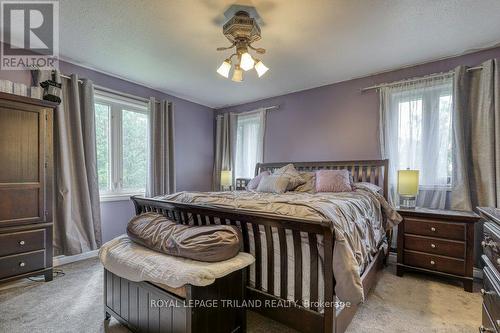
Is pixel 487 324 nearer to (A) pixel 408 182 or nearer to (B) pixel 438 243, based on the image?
(B) pixel 438 243

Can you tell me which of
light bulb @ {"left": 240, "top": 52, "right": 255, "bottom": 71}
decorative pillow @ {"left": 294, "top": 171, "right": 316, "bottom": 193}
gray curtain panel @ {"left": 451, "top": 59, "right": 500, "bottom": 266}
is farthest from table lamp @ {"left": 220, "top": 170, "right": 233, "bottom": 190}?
gray curtain panel @ {"left": 451, "top": 59, "right": 500, "bottom": 266}

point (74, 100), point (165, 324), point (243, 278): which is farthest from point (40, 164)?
point (243, 278)

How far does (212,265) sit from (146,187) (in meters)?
2.84

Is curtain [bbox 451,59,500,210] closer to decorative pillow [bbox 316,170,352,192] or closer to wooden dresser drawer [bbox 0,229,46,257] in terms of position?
decorative pillow [bbox 316,170,352,192]

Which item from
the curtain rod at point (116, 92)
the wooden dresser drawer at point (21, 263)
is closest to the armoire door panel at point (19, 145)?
the wooden dresser drawer at point (21, 263)

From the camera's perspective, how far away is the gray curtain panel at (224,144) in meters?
4.70

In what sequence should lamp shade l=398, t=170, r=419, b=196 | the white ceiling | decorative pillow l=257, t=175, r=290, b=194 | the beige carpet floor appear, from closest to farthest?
1. the beige carpet floor
2. the white ceiling
3. lamp shade l=398, t=170, r=419, b=196
4. decorative pillow l=257, t=175, r=290, b=194

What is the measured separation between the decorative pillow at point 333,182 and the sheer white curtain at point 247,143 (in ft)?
5.27

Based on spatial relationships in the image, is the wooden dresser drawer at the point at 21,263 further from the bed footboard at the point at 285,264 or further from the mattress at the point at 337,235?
the bed footboard at the point at 285,264

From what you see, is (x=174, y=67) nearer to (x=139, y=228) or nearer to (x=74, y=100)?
(x=74, y=100)

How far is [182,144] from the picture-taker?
4.45 meters

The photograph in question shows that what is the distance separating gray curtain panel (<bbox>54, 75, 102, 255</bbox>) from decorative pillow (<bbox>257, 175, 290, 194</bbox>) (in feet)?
7.23

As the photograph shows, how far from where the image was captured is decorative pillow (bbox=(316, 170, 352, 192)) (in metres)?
2.79

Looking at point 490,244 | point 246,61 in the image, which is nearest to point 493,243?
point 490,244
